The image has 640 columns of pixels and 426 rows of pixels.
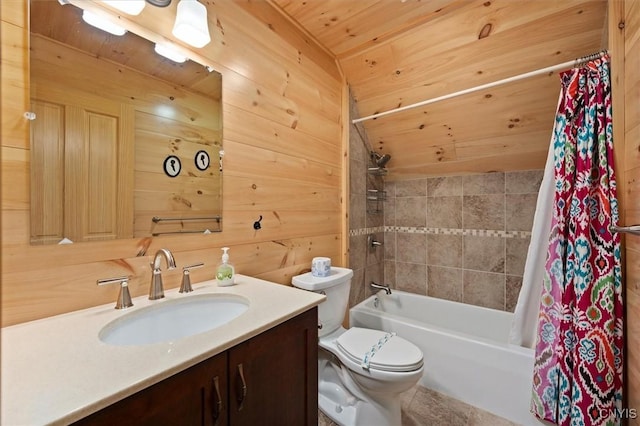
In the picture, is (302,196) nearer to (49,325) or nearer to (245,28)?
(245,28)

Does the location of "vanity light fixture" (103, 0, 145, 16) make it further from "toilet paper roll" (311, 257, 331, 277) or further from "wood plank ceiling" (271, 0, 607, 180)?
"toilet paper roll" (311, 257, 331, 277)

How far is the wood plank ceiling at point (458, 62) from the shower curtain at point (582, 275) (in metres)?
0.29

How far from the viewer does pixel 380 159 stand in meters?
2.63

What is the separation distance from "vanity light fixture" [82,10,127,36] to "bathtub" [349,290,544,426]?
212 centimetres

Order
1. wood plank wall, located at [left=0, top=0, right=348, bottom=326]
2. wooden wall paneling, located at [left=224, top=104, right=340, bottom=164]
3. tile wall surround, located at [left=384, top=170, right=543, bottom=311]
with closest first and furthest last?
wood plank wall, located at [left=0, top=0, right=348, bottom=326] < wooden wall paneling, located at [left=224, top=104, right=340, bottom=164] < tile wall surround, located at [left=384, top=170, right=543, bottom=311]

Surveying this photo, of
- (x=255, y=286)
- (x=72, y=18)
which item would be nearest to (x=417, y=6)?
(x=72, y=18)

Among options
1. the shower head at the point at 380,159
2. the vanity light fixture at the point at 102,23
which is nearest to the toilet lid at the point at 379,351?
the shower head at the point at 380,159

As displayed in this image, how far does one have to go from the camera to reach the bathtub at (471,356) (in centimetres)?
165

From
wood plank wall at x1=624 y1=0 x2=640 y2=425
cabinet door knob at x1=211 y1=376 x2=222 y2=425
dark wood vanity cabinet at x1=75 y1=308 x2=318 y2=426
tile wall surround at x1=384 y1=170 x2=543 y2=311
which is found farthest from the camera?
tile wall surround at x1=384 y1=170 x2=543 y2=311

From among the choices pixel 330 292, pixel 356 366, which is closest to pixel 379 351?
pixel 356 366

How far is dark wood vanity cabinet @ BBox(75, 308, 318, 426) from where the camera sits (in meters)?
0.70

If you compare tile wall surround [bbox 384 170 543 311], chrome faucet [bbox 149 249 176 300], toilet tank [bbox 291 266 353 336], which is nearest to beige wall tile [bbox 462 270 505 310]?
tile wall surround [bbox 384 170 543 311]

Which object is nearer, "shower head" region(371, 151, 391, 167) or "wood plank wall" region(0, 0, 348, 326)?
"wood plank wall" region(0, 0, 348, 326)

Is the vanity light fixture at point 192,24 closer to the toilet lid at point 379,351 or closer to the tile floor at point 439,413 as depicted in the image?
the toilet lid at point 379,351
